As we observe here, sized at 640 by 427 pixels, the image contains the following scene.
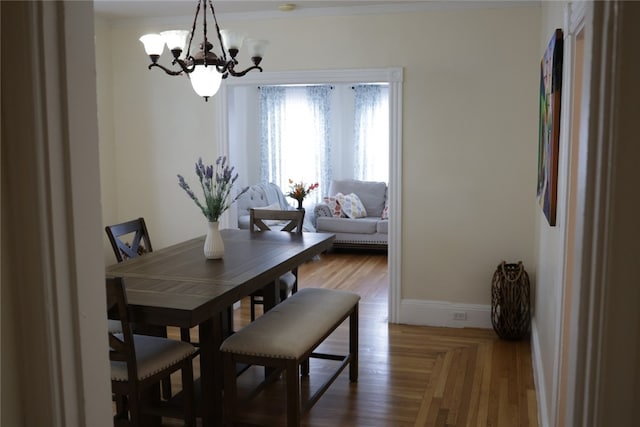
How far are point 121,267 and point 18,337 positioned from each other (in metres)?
2.30

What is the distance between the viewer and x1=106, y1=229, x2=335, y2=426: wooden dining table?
2.46 meters

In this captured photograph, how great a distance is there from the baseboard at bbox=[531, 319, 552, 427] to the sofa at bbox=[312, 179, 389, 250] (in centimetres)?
376

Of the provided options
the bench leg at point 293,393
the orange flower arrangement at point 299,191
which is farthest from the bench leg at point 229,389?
the orange flower arrangement at point 299,191

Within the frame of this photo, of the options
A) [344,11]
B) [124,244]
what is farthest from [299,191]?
[124,244]

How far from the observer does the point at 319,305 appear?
3.43 metres

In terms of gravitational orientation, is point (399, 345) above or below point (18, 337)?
below

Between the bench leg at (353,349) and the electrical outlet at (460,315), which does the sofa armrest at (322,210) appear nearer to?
the electrical outlet at (460,315)

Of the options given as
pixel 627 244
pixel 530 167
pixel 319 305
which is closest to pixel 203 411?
pixel 319 305

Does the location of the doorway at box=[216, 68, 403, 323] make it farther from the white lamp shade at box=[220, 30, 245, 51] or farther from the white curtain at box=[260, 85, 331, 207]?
the white curtain at box=[260, 85, 331, 207]

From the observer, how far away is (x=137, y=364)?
2662 millimetres

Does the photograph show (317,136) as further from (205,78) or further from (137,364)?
(137,364)

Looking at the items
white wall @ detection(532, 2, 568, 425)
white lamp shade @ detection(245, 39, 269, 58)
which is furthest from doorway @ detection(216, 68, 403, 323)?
white lamp shade @ detection(245, 39, 269, 58)

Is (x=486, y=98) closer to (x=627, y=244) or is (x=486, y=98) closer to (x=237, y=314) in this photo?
(x=237, y=314)

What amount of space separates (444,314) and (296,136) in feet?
15.6
